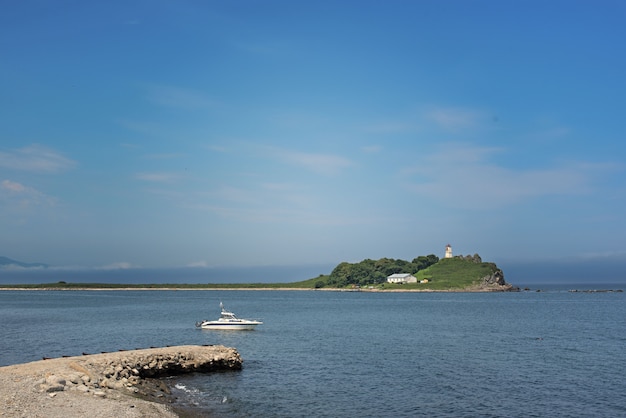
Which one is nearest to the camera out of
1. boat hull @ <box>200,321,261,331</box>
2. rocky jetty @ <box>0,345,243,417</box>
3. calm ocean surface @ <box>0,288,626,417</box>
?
rocky jetty @ <box>0,345,243,417</box>

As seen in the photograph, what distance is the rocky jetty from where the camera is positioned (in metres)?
25.5

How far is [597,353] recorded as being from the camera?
58.1 metres

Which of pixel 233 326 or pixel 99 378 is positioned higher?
pixel 99 378

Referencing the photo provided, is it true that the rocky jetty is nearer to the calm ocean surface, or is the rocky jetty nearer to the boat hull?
the calm ocean surface

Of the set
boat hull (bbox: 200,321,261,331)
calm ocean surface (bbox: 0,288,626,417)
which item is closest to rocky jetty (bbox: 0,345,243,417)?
calm ocean surface (bbox: 0,288,626,417)

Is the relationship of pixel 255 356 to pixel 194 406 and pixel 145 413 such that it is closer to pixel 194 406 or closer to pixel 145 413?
pixel 194 406

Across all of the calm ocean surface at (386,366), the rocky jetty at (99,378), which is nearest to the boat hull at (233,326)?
the calm ocean surface at (386,366)

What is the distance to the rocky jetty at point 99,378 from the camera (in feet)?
83.6

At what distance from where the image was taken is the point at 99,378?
3303 cm

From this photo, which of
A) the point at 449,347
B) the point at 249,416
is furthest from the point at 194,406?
the point at 449,347

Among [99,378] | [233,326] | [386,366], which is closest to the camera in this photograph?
[99,378]

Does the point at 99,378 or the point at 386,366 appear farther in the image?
the point at 386,366

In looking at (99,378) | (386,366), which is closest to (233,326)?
(386,366)

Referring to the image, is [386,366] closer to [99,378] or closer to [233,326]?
[99,378]
